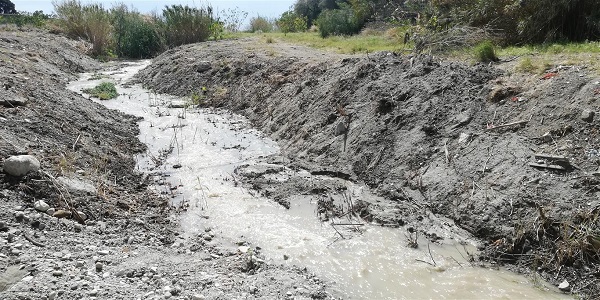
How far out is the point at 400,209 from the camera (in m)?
6.16

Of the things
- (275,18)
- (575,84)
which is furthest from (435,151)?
(275,18)

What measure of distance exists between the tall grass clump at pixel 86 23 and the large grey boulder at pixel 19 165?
16.7 metres

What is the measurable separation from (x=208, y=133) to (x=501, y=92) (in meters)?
5.74

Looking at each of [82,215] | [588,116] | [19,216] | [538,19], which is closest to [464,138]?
[588,116]

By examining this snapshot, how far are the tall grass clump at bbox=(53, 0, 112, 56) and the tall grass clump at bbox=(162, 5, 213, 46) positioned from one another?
2984mm

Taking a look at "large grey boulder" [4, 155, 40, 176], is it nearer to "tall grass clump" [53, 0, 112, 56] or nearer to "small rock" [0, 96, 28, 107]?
"small rock" [0, 96, 28, 107]

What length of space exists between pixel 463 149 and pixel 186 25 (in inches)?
630

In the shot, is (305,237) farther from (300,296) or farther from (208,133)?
(208,133)

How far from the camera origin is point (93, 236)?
16.8 ft

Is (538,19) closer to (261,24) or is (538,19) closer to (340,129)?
(340,129)

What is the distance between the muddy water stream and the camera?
4.59m

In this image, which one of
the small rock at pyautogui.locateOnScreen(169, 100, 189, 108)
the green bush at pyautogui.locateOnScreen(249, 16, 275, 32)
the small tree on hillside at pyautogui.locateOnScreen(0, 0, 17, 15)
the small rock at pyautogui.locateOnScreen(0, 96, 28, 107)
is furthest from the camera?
the small tree on hillside at pyautogui.locateOnScreen(0, 0, 17, 15)

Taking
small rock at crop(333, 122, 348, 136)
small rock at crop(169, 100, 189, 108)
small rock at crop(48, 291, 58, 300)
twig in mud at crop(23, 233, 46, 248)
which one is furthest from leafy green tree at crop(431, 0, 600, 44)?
small rock at crop(48, 291, 58, 300)

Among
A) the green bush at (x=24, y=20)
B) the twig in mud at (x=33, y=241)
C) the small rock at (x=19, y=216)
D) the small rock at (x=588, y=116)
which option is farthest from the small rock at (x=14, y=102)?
the green bush at (x=24, y=20)
